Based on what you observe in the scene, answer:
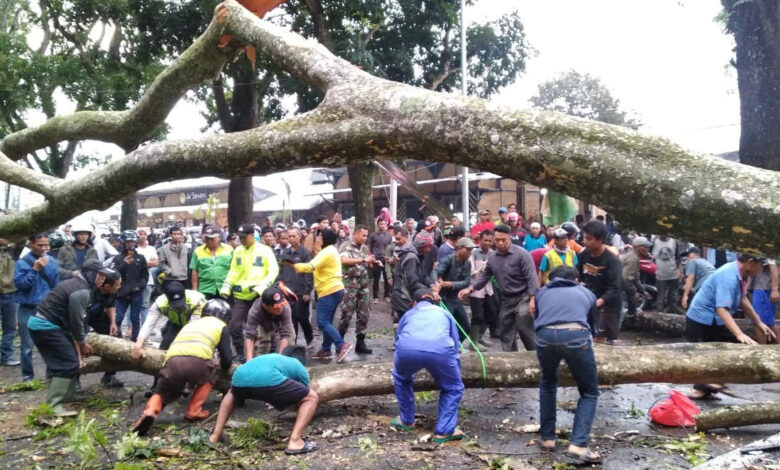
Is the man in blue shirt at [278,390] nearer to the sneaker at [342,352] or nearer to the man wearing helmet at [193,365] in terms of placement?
the man wearing helmet at [193,365]

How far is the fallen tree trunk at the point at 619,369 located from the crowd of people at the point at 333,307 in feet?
1.23

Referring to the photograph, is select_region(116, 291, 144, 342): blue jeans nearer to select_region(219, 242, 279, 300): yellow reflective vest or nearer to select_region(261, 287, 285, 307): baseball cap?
select_region(219, 242, 279, 300): yellow reflective vest

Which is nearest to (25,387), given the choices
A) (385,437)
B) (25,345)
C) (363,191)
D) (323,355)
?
(25,345)

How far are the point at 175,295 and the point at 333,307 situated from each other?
215 cm

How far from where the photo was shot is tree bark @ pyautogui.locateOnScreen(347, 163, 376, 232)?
14781mm

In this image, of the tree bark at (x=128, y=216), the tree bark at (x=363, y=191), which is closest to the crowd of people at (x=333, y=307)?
the tree bark at (x=363, y=191)

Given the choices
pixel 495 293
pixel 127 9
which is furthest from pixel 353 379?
pixel 127 9

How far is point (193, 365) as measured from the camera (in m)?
5.47

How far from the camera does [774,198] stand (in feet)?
5.02

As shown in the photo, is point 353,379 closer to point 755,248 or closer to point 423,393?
point 423,393

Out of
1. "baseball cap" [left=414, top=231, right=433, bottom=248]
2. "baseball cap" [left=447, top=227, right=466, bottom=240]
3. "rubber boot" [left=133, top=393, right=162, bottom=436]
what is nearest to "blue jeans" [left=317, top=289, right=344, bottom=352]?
"baseball cap" [left=414, top=231, right=433, bottom=248]

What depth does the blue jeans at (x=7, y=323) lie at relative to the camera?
7941mm

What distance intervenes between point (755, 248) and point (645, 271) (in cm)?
1043

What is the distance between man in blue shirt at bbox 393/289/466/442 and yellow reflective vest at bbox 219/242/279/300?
2669 mm
